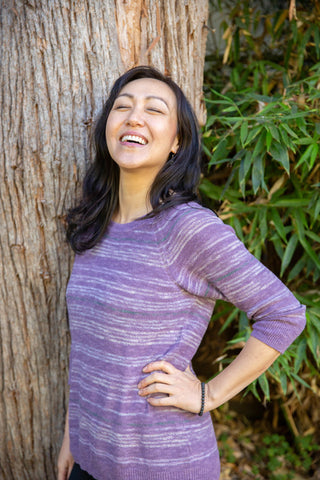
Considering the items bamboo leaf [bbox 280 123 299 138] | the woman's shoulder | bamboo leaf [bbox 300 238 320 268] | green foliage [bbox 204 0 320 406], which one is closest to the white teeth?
the woman's shoulder

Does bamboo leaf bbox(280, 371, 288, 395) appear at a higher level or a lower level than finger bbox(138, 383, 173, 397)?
lower

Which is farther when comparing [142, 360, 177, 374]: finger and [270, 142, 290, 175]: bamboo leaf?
[270, 142, 290, 175]: bamboo leaf

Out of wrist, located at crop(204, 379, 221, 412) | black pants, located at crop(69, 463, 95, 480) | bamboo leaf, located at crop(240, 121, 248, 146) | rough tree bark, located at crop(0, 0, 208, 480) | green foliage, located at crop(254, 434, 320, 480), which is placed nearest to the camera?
wrist, located at crop(204, 379, 221, 412)

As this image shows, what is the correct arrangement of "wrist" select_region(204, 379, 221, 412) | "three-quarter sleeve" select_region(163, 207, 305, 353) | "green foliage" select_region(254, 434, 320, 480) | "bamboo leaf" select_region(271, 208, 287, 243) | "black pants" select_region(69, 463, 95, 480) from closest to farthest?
1. "three-quarter sleeve" select_region(163, 207, 305, 353)
2. "wrist" select_region(204, 379, 221, 412)
3. "black pants" select_region(69, 463, 95, 480)
4. "bamboo leaf" select_region(271, 208, 287, 243)
5. "green foliage" select_region(254, 434, 320, 480)

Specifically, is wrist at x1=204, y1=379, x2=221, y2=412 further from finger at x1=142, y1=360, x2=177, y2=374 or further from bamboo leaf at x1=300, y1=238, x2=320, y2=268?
bamboo leaf at x1=300, y1=238, x2=320, y2=268

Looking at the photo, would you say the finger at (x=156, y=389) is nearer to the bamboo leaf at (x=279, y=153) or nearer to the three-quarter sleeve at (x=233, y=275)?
the three-quarter sleeve at (x=233, y=275)

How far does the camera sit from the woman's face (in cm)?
136

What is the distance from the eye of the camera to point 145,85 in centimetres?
142

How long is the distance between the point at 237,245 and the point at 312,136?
923mm

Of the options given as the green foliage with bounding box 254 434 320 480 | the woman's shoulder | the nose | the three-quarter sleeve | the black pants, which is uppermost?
the nose

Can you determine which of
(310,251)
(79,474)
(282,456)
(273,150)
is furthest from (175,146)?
(282,456)

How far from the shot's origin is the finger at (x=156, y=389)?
3.98 ft

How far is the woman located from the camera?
1186mm

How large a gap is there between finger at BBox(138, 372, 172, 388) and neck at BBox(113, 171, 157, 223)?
19.0 inches
